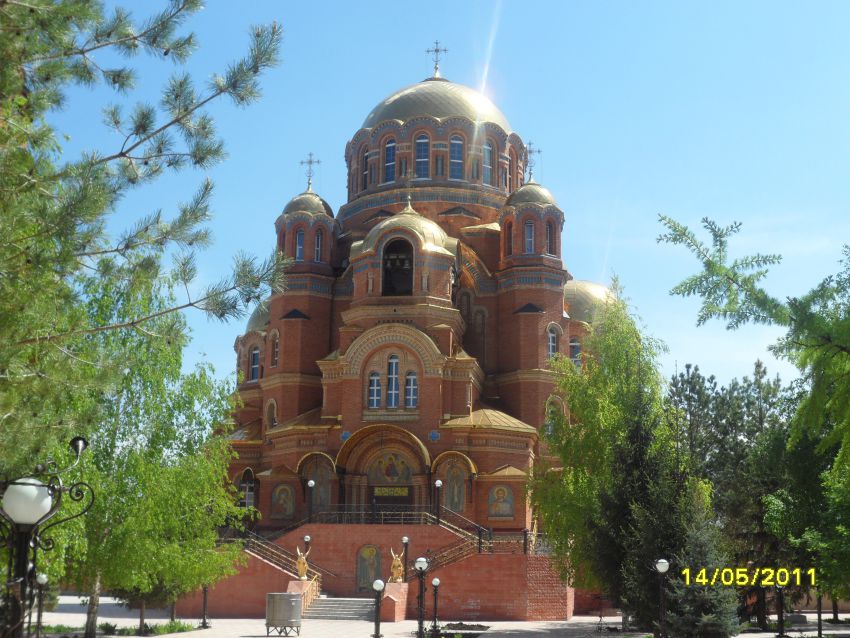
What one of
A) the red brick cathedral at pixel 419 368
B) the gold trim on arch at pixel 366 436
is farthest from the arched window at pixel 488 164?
the gold trim on arch at pixel 366 436

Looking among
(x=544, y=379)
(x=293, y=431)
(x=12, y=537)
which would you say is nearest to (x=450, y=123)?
(x=544, y=379)

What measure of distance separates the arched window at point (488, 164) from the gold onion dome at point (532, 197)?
3133mm

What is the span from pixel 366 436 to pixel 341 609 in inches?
271

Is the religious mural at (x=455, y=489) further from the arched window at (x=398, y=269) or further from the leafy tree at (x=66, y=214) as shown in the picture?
the leafy tree at (x=66, y=214)

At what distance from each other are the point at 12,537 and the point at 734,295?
6.76m

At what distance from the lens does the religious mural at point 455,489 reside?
33.9 m

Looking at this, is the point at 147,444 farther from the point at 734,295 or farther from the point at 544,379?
the point at 544,379

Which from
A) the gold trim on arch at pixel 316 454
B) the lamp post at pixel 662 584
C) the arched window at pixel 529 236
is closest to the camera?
the lamp post at pixel 662 584

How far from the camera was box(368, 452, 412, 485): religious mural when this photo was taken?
34.8 m

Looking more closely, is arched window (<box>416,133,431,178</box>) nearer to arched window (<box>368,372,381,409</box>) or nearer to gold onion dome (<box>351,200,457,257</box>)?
gold onion dome (<box>351,200,457,257</box>)

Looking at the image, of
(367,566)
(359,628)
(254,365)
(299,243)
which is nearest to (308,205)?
(299,243)

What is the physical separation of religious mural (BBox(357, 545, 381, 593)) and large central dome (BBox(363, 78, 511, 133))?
65.8 feet

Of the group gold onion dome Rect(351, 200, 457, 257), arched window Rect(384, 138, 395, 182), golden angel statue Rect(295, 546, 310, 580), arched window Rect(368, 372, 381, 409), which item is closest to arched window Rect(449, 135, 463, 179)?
arched window Rect(384, 138, 395, 182)

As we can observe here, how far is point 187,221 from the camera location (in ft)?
34.3
